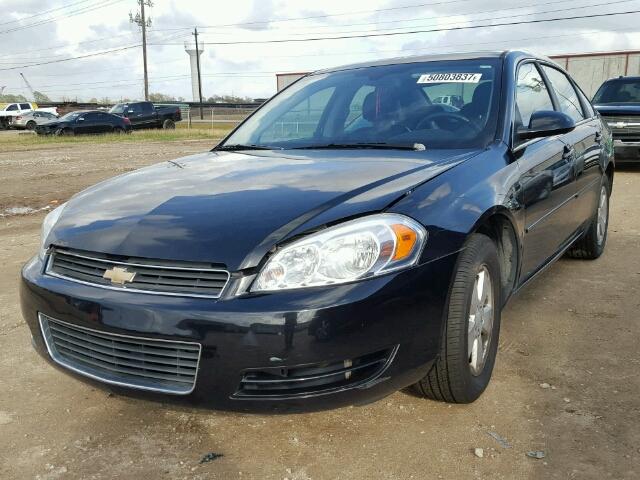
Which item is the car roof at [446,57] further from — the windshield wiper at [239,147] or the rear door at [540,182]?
the windshield wiper at [239,147]

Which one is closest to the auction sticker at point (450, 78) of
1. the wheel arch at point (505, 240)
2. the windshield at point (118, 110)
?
the wheel arch at point (505, 240)

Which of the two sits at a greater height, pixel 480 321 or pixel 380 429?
pixel 480 321

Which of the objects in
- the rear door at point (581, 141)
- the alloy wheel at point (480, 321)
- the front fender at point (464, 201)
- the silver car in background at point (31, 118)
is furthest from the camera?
the silver car in background at point (31, 118)

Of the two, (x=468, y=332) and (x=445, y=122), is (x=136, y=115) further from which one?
(x=468, y=332)

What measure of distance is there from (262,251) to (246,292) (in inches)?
6.0

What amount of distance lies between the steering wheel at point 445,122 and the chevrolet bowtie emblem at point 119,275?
5.65ft

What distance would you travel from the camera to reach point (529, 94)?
3584 millimetres

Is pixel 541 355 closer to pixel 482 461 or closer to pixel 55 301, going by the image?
pixel 482 461

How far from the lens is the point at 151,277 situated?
2.15m

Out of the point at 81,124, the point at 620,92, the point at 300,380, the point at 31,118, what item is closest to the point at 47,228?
the point at 300,380

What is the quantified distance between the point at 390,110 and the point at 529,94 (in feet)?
2.79

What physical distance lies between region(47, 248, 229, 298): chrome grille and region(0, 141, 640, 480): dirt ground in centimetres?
47

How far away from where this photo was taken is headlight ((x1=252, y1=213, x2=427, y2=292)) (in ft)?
6.83

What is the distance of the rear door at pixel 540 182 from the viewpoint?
10.3 ft
